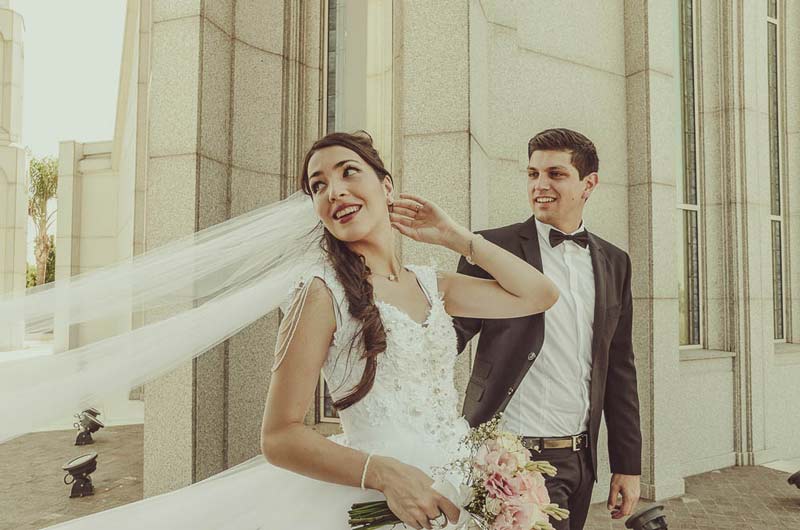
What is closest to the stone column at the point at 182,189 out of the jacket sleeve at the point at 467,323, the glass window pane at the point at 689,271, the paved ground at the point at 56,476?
the paved ground at the point at 56,476

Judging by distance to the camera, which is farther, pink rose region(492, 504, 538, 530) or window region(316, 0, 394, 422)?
window region(316, 0, 394, 422)

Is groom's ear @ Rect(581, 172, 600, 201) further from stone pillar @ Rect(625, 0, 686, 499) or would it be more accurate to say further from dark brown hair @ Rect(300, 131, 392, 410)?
stone pillar @ Rect(625, 0, 686, 499)

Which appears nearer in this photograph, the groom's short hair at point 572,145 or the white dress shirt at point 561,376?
the white dress shirt at point 561,376

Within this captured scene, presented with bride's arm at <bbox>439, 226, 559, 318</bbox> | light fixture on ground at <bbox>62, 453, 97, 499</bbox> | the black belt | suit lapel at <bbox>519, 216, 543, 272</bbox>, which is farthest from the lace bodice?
light fixture on ground at <bbox>62, 453, 97, 499</bbox>

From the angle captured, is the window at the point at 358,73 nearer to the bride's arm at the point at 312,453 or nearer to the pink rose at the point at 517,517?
the bride's arm at the point at 312,453

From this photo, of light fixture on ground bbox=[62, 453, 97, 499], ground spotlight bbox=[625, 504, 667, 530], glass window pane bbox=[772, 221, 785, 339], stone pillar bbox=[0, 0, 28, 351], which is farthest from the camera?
stone pillar bbox=[0, 0, 28, 351]

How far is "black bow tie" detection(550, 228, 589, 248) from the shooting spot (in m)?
3.08

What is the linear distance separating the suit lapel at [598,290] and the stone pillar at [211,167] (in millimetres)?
3738

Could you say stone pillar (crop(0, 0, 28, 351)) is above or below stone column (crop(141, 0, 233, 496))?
above

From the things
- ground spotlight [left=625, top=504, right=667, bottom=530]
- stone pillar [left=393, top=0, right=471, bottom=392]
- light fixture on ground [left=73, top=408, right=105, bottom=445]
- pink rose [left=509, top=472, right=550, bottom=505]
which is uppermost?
stone pillar [left=393, top=0, right=471, bottom=392]

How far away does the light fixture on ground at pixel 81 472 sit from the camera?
5961 mm

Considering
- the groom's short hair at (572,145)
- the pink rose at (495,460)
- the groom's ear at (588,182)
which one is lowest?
the pink rose at (495,460)

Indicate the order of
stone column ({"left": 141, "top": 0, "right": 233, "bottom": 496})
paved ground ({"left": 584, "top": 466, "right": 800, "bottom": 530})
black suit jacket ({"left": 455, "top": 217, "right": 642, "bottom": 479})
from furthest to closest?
paved ground ({"left": 584, "top": 466, "right": 800, "bottom": 530}), stone column ({"left": 141, "top": 0, "right": 233, "bottom": 496}), black suit jacket ({"left": 455, "top": 217, "right": 642, "bottom": 479})

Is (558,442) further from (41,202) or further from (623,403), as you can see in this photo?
(41,202)
